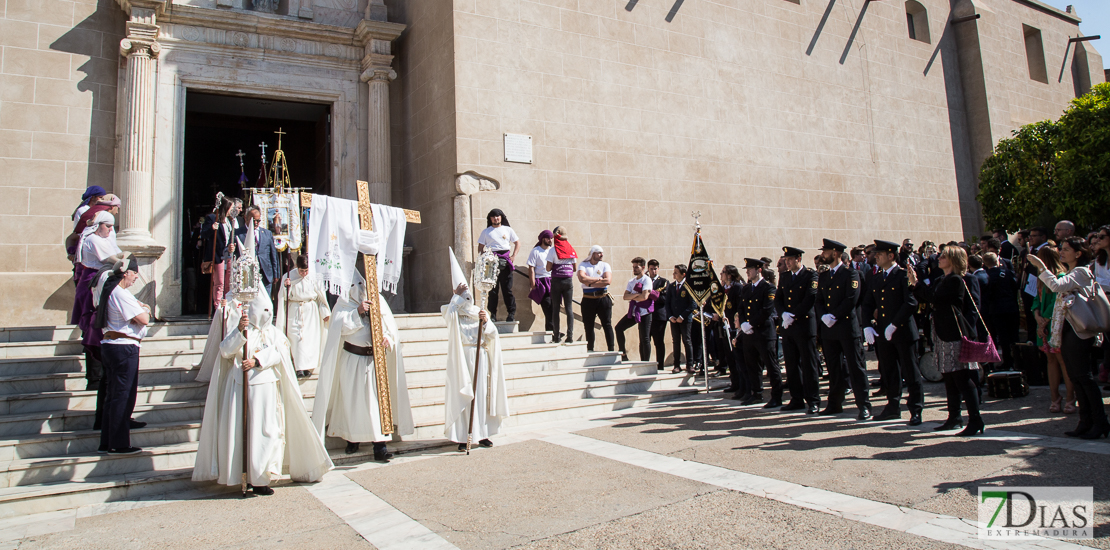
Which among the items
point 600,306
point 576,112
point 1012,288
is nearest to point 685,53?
point 576,112

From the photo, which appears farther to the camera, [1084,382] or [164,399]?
[164,399]

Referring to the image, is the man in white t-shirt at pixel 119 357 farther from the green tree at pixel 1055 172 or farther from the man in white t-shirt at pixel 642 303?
the green tree at pixel 1055 172

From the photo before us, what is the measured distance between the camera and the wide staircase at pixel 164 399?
18.5 feet

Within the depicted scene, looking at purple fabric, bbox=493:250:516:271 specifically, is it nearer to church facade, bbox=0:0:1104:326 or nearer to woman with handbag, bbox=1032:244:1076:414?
church facade, bbox=0:0:1104:326

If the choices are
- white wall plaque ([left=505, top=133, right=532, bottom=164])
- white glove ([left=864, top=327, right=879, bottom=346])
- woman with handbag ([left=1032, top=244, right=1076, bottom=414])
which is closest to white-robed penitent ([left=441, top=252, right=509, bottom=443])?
white glove ([left=864, top=327, right=879, bottom=346])

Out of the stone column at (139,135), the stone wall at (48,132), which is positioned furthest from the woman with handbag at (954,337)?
the stone wall at (48,132)

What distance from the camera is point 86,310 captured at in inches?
273

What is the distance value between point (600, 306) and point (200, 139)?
41.5 feet

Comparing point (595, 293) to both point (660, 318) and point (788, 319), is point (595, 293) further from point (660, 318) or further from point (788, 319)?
point (788, 319)

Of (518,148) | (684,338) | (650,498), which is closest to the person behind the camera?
(650,498)

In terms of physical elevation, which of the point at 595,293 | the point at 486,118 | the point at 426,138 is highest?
the point at 486,118

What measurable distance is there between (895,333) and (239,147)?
16.4 m

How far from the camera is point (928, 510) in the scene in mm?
4305

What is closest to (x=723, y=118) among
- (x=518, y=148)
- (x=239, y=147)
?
(x=518, y=148)
